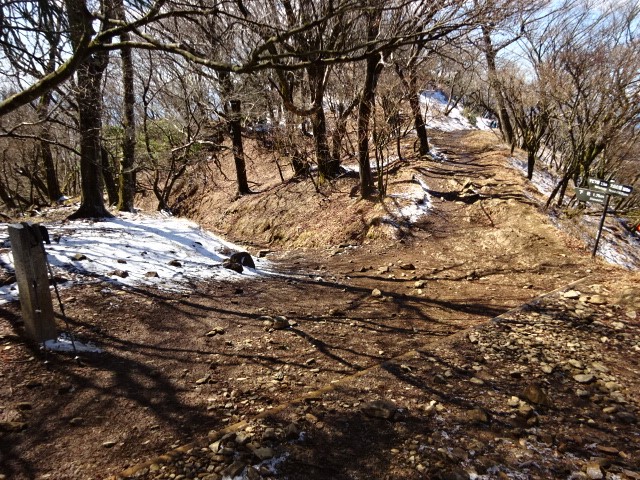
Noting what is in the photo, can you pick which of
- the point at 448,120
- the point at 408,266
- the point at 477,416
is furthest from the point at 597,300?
the point at 448,120

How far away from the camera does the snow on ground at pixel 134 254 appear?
505 cm

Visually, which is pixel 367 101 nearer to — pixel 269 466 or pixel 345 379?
pixel 345 379

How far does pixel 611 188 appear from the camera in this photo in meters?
6.12

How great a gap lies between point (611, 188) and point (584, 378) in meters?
4.05

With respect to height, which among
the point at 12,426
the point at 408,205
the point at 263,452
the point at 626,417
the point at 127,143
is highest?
the point at 127,143

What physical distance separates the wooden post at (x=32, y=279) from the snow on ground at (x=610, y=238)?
866 cm

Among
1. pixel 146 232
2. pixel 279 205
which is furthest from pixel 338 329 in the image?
pixel 279 205

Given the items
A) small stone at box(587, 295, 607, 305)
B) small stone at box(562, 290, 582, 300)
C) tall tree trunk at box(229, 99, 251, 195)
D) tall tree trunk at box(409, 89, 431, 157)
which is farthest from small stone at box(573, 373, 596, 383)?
tall tree trunk at box(229, 99, 251, 195)

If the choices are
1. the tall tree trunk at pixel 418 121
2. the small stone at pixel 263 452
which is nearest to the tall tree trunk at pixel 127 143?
the tall tree trunk at pixel 418 121

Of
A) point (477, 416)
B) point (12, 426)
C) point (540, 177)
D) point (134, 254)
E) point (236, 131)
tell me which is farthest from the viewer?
point (236, 131)

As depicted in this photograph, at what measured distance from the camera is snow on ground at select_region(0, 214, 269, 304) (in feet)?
16.6

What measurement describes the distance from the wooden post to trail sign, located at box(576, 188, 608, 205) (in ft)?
24.2

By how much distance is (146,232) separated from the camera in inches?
277

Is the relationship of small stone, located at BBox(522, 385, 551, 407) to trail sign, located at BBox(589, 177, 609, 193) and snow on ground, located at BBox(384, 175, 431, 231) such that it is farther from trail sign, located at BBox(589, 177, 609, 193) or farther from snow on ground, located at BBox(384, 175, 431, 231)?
snow on ground, located at BBox(384, 175, 431, 231)
